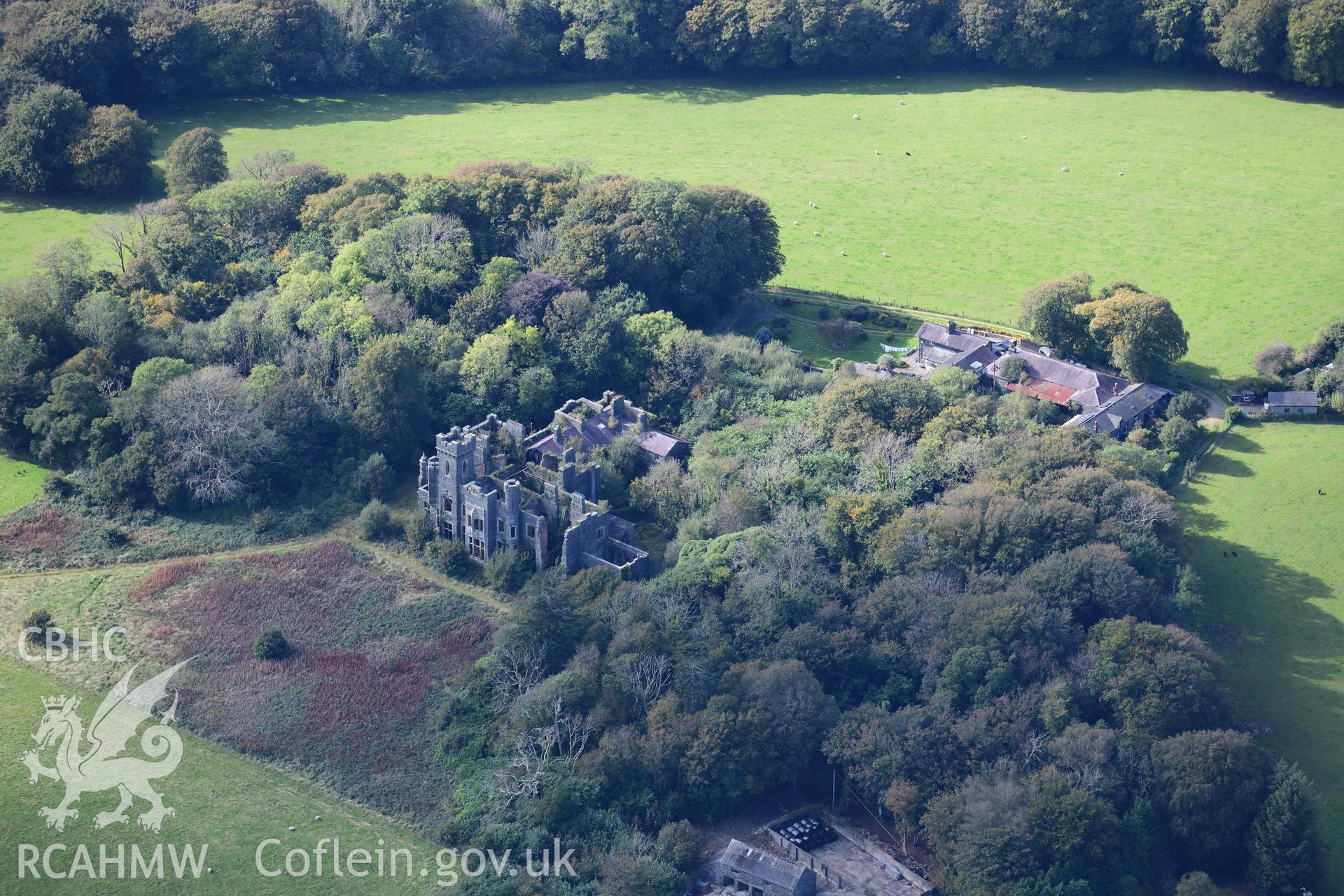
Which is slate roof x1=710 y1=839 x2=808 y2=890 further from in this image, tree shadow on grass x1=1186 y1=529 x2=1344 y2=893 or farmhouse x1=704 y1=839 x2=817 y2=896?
tree shadow on grass x1=1186 y1=529 x2=1344 y2=893

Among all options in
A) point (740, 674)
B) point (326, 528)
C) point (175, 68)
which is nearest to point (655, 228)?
point (326, 528)

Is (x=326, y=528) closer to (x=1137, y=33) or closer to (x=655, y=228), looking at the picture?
(x=655, y=228)

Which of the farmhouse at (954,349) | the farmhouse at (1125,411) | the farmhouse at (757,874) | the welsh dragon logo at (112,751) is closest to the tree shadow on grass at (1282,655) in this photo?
the farmhouse at (1125,411)

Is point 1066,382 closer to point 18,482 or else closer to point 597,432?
point 597,432

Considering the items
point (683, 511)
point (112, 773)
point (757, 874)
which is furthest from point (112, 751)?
point (683, 511)

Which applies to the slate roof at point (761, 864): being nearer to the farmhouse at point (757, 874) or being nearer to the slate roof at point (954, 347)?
the farmhouse at point (757, 874)

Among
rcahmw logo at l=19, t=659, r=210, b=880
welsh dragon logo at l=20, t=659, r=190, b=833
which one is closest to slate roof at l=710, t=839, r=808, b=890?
rcahmw logo at l=19, t=659, r=210, b=880
